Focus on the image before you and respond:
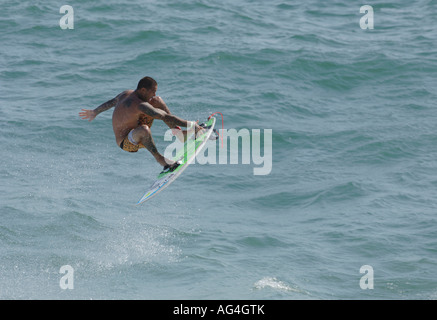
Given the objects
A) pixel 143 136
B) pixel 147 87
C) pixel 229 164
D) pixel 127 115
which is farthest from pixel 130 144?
pixel 229 164

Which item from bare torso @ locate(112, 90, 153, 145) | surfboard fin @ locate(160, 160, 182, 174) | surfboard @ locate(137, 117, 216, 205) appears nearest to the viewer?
bare torso @ locate(112, 90, 153, 145)

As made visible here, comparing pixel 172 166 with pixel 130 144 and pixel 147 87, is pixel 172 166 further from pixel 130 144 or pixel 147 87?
pixel 147 87

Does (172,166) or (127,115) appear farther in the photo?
(172,166)

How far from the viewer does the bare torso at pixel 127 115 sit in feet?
36.8

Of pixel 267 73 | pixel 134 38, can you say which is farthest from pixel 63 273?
pixel 134 38

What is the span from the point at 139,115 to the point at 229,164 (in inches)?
286

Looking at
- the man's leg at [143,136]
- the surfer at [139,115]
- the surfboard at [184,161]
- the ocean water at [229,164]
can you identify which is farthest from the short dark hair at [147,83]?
the ocean water at [229,164]

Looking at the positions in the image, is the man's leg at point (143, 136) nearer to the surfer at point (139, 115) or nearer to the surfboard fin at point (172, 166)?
the surfer at point (139, 115)

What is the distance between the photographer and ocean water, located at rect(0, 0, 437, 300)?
13.4 m

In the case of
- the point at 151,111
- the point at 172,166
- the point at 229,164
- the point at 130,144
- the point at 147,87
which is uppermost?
the point at 229,164

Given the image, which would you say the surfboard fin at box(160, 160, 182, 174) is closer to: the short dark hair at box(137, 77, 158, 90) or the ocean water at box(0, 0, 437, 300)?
the short dark hair at box(137, 77, 158, 90)

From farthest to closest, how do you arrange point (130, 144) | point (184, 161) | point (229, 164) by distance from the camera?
point (229, 164)
point (184, 161)
point (130, 144)

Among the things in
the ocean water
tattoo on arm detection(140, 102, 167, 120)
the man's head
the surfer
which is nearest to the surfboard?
the surfer

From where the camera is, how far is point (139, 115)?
11328 mm
